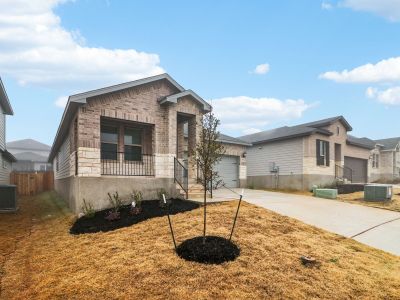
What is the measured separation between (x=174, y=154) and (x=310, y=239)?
7.08 metres

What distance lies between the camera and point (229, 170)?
20000 millimetres

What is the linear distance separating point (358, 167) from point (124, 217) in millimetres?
24458

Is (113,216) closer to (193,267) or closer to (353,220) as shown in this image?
(193,267)

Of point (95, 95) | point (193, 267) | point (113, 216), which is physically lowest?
point (193, 267)

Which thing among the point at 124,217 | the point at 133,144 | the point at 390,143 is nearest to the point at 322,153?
the point at 133,144

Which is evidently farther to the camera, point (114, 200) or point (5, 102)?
point (5, 102)

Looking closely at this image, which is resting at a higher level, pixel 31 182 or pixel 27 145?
pixel 27 145

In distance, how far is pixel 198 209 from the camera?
1020cm

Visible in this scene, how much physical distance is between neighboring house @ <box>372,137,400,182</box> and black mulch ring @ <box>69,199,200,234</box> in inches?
1156

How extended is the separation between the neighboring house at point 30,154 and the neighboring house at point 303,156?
3436cm

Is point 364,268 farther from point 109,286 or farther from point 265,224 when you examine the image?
point 109,286

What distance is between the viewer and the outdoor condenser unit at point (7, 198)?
13.4 m

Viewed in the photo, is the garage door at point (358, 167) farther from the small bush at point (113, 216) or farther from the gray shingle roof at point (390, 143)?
the small bush at point (113, 216)

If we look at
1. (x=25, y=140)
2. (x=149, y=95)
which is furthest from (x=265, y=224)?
(x=25, y=140)
